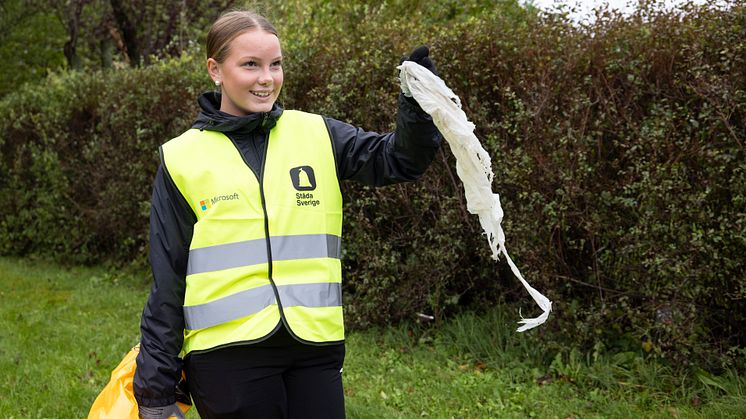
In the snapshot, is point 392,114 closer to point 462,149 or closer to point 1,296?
point 462,149

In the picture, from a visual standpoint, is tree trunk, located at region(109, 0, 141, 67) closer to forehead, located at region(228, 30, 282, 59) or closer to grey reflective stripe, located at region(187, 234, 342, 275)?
forehead, located at region(228, 30, 282, 59)

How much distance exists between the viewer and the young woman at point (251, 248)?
2.41 meters

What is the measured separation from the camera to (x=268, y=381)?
2408mm

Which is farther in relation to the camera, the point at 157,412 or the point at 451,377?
the point at 451,377

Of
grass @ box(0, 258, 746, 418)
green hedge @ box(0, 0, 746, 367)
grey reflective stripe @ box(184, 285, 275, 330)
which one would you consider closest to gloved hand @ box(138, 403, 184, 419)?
grey reflective stripe @ box(184, 285, 275, 330)

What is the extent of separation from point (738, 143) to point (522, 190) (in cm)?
138

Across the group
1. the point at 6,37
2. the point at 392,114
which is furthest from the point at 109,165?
the point at 6,37

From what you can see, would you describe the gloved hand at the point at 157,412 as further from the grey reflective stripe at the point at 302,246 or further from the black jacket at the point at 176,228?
the grey reflective stripe at the point at 302,246

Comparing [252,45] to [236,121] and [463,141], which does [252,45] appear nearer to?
[236,121]

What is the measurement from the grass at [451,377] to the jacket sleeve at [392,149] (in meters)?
2.30

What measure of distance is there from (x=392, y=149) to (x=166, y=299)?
0.91 m

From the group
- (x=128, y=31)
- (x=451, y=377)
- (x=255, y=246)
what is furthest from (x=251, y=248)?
(x=128, y=31)

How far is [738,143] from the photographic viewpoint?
4.27 metres

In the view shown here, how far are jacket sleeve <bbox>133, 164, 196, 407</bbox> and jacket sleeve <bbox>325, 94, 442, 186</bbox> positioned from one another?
0.58 meters
